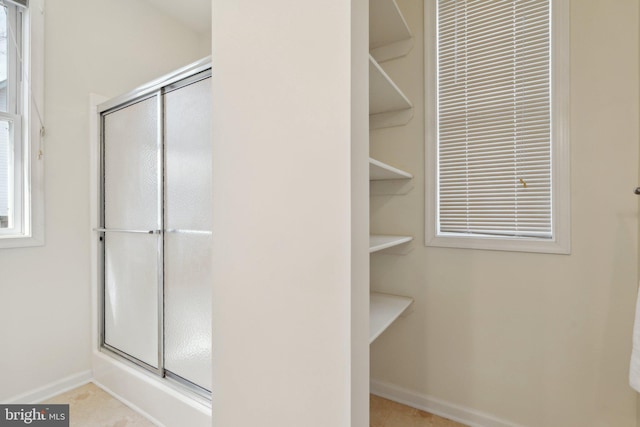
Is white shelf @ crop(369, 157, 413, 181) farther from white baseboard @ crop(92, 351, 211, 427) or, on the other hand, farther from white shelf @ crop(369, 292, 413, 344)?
white baseboard @ crop(92, 351, 211, 427)

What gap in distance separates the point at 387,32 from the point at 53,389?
297 centimetres

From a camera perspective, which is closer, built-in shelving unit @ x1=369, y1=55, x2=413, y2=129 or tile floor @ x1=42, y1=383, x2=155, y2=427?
built-in shelving unit @ x1=369, y1=55, x2=413, y2=129

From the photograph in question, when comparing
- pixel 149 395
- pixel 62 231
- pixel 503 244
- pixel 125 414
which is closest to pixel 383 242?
pixel 503 244

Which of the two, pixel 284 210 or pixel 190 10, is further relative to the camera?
pixel 190 10

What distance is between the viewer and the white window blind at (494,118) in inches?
56.7

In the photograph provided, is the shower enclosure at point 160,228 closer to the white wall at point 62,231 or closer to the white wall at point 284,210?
the white wall at point 62,231

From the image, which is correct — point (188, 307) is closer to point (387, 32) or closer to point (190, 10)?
point (387, 32)

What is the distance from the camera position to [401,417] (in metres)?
1.65

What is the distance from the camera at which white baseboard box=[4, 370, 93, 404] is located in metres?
1.78

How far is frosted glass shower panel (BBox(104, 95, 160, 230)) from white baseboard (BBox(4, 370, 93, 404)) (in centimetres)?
102

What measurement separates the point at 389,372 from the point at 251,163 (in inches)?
61.0

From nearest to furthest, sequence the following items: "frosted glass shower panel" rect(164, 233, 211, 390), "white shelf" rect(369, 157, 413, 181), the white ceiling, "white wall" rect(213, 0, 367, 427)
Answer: "white wall" rect(213, 0, 367, 427) < "white shelf" rect(369, 157, 413, 181) < "frosted glass shower panel" rect(164, 233, 211, 390) < the white ceiling

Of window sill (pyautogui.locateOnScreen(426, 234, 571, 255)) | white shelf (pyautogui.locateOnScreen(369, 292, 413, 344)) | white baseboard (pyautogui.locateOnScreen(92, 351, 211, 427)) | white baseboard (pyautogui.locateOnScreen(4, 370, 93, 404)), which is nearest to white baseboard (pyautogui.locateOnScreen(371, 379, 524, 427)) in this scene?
white shelf (pyautogui.locateOnScreen(369, 292, 413, 344))

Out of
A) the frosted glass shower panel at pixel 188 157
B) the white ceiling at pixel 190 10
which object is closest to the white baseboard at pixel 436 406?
the frosted glass shower panel at pixel 188 157
